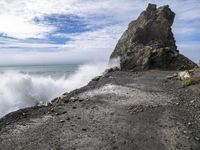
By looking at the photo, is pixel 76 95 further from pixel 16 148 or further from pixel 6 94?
pixel 6 94

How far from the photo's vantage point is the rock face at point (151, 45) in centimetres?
2195

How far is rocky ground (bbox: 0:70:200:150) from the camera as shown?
25.9ft

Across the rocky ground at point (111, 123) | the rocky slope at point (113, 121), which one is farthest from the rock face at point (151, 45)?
the rocky ground at point (111, 123)

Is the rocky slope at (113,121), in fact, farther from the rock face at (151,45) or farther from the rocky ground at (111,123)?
the rock face at (151,45)

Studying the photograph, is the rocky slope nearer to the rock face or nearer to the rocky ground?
the rocky ground

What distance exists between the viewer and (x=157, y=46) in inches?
954

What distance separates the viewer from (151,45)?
24.8 meters

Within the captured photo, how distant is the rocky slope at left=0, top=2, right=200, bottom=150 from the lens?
791 centimetres

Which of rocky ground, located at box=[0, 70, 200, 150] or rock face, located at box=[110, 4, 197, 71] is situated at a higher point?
rock face, located at box=[110, 4, 197, 71]

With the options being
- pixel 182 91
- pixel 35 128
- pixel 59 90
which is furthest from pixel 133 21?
pixel 35 128

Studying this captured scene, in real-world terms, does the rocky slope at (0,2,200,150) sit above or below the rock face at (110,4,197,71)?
below

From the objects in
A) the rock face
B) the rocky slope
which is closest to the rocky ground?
the rocky slope

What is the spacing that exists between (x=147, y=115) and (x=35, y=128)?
3116 millimetres

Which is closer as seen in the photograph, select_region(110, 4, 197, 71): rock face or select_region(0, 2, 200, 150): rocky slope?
select_region(0, 2, 200, 150): rocky slope
